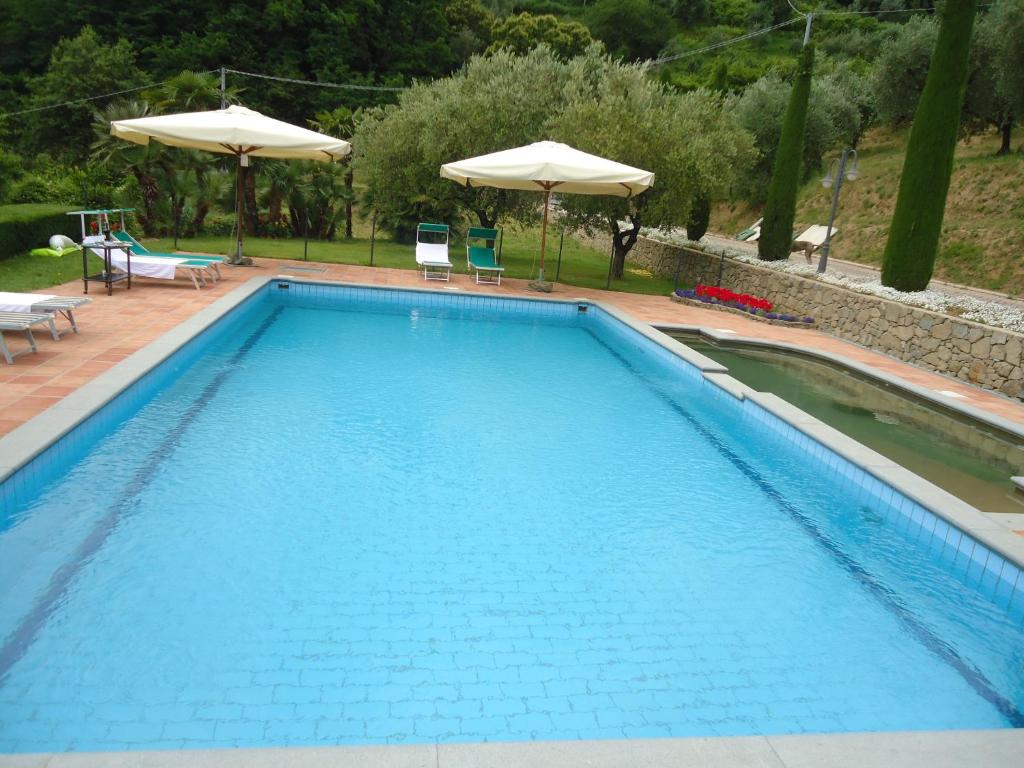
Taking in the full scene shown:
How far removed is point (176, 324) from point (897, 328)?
10.2 m

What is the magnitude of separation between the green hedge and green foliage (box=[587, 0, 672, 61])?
52.3m

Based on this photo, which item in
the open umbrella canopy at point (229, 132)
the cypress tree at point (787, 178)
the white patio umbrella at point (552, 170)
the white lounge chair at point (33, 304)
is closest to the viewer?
the white lounge chair at point (33, 304)

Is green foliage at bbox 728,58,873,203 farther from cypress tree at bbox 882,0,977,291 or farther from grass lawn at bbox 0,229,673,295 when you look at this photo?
cypress tree at bbox 882,0,977,291

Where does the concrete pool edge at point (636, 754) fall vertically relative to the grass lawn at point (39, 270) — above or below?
below

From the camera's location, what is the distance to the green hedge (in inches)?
465

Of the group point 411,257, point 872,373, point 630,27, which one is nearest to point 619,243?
point 411,257

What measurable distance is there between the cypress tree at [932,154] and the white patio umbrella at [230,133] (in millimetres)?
9510

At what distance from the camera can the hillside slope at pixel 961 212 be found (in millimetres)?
18656

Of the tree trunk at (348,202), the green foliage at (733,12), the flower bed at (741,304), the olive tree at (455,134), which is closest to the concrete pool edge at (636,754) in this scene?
the flower bed at (741,304)

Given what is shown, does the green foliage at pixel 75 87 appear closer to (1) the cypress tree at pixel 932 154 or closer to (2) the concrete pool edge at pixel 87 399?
(2) the concrete pool edge at pixel 87 399

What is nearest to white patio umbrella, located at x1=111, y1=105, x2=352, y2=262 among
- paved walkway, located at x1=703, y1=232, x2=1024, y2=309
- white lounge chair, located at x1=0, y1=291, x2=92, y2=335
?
white lounge chair, located at x1=0, y1=291, x2=92, y2=335

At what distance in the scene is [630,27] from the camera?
194ft

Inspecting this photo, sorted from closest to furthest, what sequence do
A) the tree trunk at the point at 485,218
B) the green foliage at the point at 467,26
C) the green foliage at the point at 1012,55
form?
the tree trunk at the point at 485,218 → the green foliage at the point at 1012,55 → the green foliage at the point at 467,26

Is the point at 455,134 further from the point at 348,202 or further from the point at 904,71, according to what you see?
the point at 904,71
